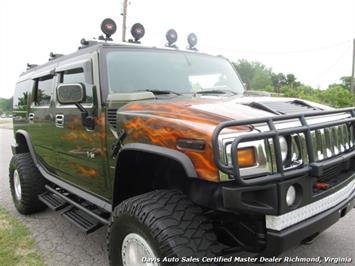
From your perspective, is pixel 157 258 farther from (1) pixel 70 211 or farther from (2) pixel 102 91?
(1) pixel 70 211

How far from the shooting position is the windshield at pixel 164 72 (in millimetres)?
3441

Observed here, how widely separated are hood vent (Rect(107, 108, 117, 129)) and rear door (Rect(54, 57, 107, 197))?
0.09m

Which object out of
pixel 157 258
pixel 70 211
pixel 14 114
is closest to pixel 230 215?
pixel 157 258

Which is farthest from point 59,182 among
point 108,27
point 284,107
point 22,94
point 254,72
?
point 254,72

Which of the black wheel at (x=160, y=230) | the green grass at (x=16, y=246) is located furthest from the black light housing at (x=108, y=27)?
the green grass at (x=16, y=246)

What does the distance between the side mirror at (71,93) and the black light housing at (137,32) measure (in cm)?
152

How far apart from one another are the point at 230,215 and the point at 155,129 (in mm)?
770

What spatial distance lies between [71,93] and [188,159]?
55.5 inches

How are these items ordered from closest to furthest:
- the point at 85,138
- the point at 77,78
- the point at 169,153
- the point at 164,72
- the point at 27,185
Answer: the point at 169,153
the point at 85,138
the point at 164,72
the point at 77,78
the point at 27,185

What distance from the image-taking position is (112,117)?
123 inches

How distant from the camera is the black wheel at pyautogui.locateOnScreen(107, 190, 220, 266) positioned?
231 cm

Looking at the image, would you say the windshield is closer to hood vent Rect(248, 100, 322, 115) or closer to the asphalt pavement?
hood vent Rect(248, 100, 322, 115)

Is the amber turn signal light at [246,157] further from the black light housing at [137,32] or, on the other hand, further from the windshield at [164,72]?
the black light housing at [137,32]

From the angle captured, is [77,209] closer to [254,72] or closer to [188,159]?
[188,159]
